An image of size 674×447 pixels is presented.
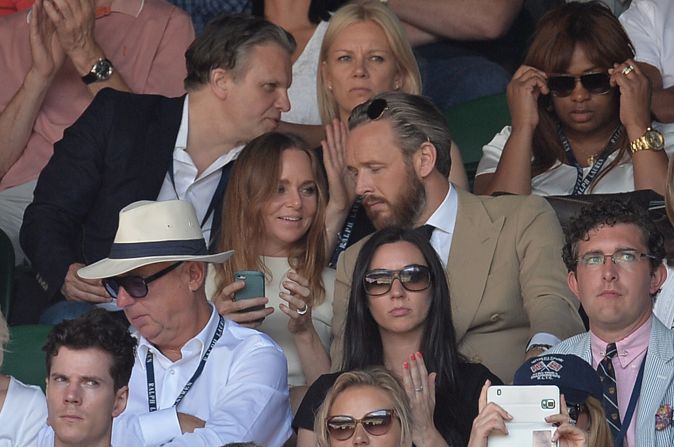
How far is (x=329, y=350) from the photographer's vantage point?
235 inches

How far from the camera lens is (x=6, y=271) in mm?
6641

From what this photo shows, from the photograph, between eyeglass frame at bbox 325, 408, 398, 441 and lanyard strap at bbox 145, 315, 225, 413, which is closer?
eyeglass frame at bbox 325, 408, 398, 441

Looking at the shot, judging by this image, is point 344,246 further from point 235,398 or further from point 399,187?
point 235,398

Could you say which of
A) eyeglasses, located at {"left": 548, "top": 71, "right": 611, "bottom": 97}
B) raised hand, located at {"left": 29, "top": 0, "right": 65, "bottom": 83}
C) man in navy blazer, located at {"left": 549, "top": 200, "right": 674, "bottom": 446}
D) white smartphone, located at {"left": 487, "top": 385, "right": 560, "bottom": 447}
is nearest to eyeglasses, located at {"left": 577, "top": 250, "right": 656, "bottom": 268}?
man in navy blazer, located at {"left": 549, "top": 200, "right": 674, "bottom": 446}

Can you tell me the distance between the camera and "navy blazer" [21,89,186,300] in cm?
636

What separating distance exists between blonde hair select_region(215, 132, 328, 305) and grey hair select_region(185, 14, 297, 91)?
1.89 ft

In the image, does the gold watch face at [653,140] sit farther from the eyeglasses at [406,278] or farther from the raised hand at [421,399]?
the raised hand at [421,399]

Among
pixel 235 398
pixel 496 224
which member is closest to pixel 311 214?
pixel 496 224

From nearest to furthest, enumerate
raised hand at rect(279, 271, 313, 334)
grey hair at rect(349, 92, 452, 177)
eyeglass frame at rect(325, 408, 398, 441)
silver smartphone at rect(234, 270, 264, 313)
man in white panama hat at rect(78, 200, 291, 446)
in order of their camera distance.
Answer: eyeglass frame at rect(325, 408, 398, 441) < man in white panama hat at rect(78, 200, 291, 446) < raised hand at rect(279, 271, 313, 334) < silver smartphone at rect(234, 270, 264, 313) < grey hair at rect(349, 92, 452, 177)

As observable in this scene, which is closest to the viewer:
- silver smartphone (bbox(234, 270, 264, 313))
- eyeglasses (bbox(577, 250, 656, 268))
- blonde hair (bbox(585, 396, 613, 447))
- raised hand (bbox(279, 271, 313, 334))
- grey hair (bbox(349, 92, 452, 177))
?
blonde hair (bbox(585, 396, 613, 447))

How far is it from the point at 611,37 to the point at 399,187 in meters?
1.16

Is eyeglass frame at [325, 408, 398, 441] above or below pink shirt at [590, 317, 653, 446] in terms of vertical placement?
below

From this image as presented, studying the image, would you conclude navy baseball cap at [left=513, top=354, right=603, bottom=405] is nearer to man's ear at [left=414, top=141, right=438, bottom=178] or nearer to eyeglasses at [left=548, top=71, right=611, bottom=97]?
man's ear at [left=414, top=141, right=438, bottom=178]

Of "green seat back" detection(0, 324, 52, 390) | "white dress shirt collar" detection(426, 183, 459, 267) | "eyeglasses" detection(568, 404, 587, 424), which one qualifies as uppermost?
"white dress shirt collar" detection(426, 183, 459, 267)
